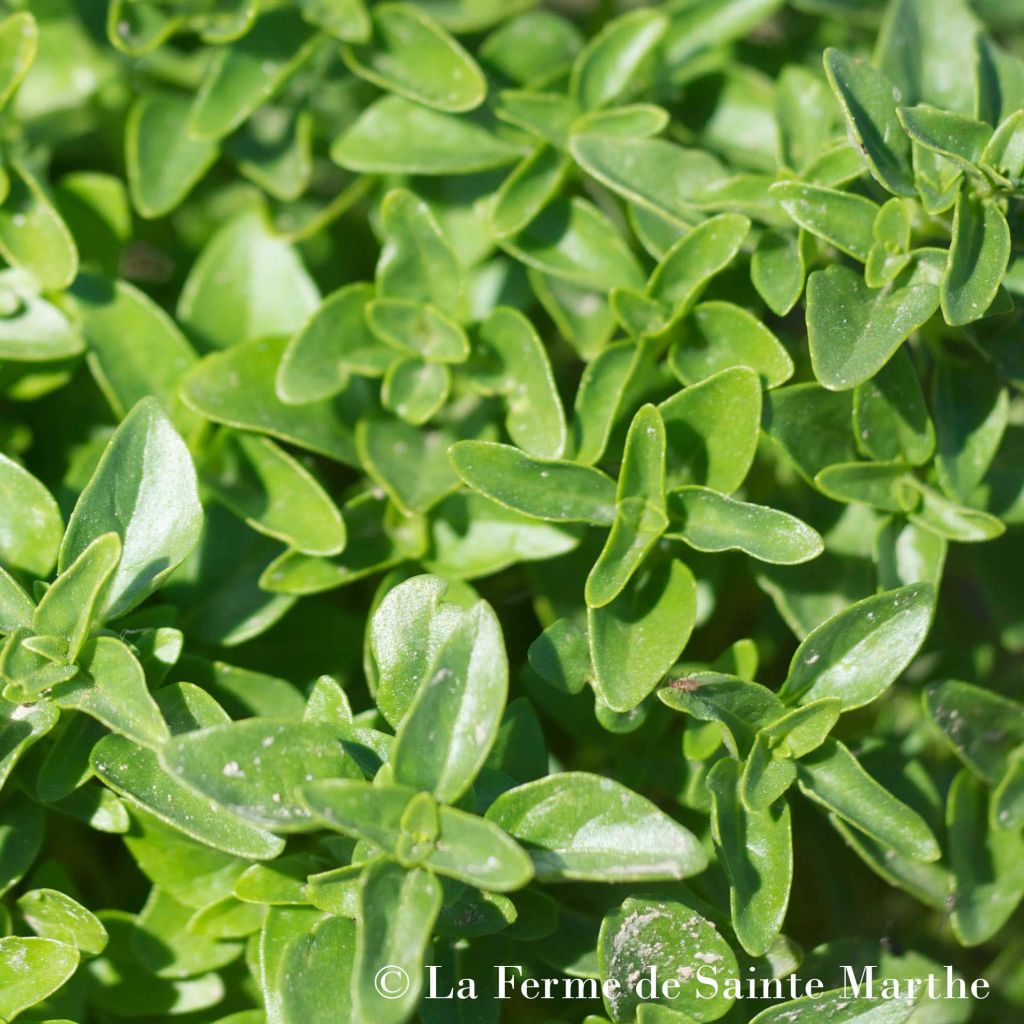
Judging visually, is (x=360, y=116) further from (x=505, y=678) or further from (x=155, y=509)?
(x=505, y=678)

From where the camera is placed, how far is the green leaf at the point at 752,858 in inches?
47.3

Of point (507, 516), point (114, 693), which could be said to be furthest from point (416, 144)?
point (114, 693)

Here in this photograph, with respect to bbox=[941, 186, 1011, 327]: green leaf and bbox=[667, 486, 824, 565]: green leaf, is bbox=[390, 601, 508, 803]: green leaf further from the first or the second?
bbox=[941, 186, 1011, 327]: green leaf

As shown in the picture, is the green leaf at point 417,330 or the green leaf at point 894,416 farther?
the green leaf at point 417,330

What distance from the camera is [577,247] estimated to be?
5.27 ft

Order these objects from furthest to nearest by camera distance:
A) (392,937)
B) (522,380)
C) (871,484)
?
1. (522,380)
2. (871,484)
3. (392,937)

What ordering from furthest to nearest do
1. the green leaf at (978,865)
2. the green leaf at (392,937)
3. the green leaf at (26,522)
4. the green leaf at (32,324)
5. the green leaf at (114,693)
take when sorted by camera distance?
the green leaf at (32,324)
the green leaf at (978,865)
the green leaf at (26,522)
the green leaf at (114,693)
the green leaf at (392,937)

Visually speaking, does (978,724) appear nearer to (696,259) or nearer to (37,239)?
(696,259)

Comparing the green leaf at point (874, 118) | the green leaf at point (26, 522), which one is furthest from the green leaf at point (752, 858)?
the green leaf at point (26, 522)

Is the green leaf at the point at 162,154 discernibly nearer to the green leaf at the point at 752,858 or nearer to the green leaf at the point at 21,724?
the green leaf at the point at 21,724

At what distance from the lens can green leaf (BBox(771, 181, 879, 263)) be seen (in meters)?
1.30

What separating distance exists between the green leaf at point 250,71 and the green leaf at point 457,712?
883mm

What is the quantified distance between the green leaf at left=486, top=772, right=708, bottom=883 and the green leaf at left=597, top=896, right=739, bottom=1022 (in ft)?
Result: 0.49

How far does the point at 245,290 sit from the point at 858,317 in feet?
2.84
